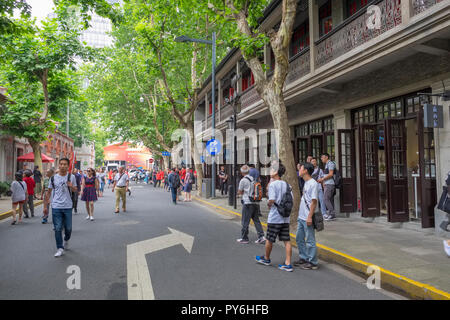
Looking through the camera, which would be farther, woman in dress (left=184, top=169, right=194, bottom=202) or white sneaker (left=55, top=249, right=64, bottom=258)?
woman in dress (left=184, top=169, right=194, bottom=202)

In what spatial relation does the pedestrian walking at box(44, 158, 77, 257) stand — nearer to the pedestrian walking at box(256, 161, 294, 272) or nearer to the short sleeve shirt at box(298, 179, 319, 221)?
the pedestrian walking at box(256, 161, 294, 272)

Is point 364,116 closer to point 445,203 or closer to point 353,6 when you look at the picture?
point 353,6

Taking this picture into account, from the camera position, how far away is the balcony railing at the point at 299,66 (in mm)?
11734

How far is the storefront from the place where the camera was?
7.77 m

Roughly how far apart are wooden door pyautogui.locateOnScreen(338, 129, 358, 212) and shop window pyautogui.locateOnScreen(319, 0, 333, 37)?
4.05 metres

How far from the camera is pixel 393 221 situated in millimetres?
8406

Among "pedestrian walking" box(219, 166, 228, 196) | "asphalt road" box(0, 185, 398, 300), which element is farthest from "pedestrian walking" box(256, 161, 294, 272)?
"pedestrian walking" box(219, 166, 228, 196)

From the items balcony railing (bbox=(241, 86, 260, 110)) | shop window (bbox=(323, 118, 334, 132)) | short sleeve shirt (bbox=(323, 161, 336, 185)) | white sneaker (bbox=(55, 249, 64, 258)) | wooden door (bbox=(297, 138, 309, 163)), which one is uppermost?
balcony railing (bbox=(241, 86, 260, 110))

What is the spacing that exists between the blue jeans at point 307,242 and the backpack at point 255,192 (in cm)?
166

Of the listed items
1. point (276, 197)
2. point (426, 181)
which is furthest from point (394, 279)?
point (426, 181)

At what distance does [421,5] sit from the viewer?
272 inches

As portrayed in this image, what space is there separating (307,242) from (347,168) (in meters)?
6.05

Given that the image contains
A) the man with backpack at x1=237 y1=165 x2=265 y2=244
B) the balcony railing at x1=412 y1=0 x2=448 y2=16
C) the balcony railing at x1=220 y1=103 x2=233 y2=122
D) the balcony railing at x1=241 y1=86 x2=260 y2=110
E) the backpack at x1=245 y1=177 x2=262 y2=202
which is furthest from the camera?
the balcony railing at x1=220 y1=103 x2=233 y2=122
